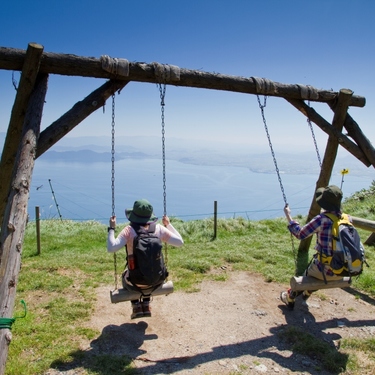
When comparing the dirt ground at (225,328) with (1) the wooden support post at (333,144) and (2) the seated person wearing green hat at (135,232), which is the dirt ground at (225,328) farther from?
(1) the wooden support post at (333,144)

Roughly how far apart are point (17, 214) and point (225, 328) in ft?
11.4

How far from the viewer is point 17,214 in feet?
11.9

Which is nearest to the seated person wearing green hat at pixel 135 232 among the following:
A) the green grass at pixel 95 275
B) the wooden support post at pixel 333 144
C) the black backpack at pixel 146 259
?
the black backpack at pixel 146 259

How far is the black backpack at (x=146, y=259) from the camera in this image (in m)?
4.18

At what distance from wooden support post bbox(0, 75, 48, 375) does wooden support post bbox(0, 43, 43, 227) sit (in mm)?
126

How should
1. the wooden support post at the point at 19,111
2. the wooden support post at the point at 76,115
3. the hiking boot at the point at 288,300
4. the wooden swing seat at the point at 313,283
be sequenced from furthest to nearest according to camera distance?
the hiking boot at the point at 288,300 < the wooden swing seat at the point at 313,283 < the wooden support post at the point at 76,115 < the wooden support post at the point at 19,111

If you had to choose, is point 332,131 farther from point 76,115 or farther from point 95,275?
point 95,275

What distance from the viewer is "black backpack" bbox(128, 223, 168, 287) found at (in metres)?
4.18

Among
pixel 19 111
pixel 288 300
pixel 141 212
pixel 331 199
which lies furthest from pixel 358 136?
pixel 19 111

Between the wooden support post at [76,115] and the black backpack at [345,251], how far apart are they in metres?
3.79

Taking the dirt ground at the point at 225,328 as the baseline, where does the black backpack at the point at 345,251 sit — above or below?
above

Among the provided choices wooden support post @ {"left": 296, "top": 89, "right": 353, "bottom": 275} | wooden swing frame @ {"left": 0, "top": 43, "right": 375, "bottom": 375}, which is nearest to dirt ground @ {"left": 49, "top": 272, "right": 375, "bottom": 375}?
wooden support post @ {"left": 296, "top": 89, "right": 353, "bottom": 275}

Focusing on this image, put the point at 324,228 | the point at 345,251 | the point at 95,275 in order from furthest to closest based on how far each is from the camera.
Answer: the point at 95,275 → the point at 324,228 → the point at 345,251

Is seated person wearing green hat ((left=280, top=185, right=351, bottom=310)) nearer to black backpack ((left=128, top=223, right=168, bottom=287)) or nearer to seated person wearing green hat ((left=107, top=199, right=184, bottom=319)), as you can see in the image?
seated person wearing green hat ((left=107, top=199, right=184, bottom=319))
